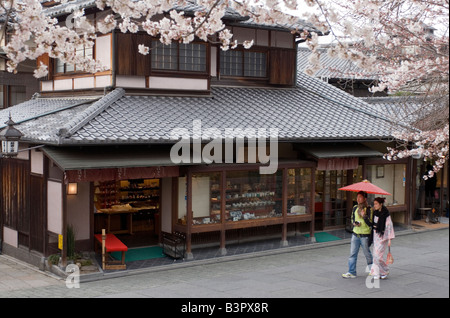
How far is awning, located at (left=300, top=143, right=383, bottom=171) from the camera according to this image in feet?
56.1

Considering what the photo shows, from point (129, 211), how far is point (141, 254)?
2.02 meters

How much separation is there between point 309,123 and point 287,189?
221 cm

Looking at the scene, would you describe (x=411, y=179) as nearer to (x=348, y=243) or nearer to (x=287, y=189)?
(x=348, y=243)

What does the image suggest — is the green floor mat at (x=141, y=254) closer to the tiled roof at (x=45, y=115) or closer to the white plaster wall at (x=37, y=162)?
the white plaster wall at (x=37, y=162)

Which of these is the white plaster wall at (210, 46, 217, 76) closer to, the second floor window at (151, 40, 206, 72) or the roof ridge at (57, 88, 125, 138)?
the second floor window at (151, 40, 206, 72)

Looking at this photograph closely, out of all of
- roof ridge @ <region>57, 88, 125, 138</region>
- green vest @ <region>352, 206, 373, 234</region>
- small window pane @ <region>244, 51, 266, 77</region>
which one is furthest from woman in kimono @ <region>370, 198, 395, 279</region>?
small window pane @ <region>244, 51, 266, 77</region>

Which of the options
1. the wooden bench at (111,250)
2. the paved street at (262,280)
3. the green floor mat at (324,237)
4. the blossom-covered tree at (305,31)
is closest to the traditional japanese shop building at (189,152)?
the green floor mat at (324,237)

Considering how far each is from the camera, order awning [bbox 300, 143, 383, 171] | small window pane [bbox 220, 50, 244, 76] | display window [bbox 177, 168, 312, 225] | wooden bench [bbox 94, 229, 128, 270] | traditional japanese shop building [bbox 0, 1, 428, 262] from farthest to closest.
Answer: small window pane [bbox 220, 50, 244, 76], awning [bbox 300, 143, 383, 171], display window [bbox 177, 168, 312, 225], traditional japanese shop building [bbox 0, 1, 428, 262], wooden bench [bbox 94, 229, 128, 270]

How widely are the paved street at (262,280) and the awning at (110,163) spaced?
96.9 inches

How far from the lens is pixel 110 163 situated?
1330 centimetres

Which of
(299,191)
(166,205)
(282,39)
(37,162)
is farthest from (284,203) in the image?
(37,162)

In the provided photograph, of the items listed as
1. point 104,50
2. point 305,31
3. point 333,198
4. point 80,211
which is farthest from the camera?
point 333,198

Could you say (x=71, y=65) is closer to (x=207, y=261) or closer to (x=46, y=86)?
(x=46, y=86)

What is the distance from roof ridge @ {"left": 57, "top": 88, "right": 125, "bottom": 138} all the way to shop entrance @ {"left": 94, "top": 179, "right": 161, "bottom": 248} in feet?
9.29
